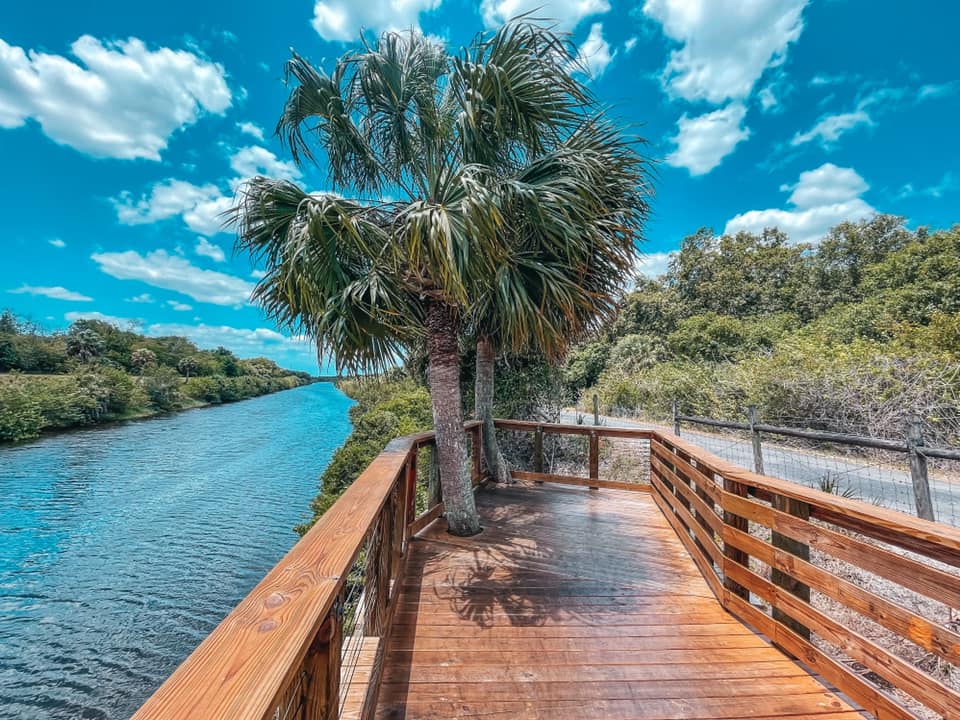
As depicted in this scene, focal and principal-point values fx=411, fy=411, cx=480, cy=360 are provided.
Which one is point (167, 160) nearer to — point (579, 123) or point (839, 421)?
point (579, 123)

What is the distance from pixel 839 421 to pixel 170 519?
1591cm

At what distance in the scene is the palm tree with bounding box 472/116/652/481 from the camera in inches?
132

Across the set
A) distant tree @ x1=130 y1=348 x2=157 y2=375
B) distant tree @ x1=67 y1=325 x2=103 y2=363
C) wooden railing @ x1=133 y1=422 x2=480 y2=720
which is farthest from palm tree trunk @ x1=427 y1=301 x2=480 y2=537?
distant tree @ x1=130 y1=348 x2=157 y2=375

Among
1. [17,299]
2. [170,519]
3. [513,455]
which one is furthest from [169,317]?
[513,455]

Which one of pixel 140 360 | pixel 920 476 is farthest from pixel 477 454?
pixel 140 360

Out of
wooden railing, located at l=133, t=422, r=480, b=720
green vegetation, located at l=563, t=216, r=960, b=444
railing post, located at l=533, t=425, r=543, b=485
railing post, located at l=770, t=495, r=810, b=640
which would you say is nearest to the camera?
wooden railing, located at l=133, t=422, r=480, b=720

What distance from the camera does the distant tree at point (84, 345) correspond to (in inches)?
1387

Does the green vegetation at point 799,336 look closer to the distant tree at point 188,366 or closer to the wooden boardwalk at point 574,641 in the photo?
the wooden boardwalk at point 574,641

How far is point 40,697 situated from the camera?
5.83m

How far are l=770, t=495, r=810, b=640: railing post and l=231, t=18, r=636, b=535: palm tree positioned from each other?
2.10 metres

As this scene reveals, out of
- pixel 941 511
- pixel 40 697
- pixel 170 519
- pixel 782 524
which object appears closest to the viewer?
pixel 782 524

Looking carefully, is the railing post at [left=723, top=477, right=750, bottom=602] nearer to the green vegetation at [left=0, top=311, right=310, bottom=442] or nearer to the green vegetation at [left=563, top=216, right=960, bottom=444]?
the green vegetation at [left=563, top=216, right=960, bottom=444]

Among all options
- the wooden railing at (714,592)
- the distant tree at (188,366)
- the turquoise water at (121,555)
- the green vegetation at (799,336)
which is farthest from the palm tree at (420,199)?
the distant tree at (188,366)

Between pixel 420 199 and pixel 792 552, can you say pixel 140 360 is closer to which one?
pixel 420 199
